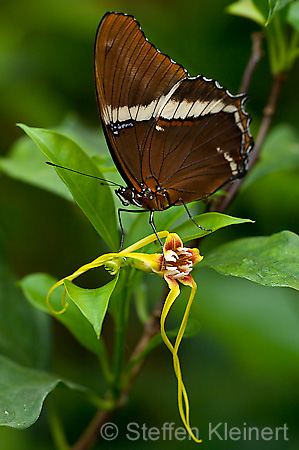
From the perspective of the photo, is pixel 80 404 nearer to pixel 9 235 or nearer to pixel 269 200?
pixel 9 235

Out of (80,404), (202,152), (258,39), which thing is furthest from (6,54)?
(80,404)

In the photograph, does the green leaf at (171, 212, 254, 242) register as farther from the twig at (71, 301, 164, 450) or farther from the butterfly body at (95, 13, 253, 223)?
the twig at (71, 301, 164, 450)

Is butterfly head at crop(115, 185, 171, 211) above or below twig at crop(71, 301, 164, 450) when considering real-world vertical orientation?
above

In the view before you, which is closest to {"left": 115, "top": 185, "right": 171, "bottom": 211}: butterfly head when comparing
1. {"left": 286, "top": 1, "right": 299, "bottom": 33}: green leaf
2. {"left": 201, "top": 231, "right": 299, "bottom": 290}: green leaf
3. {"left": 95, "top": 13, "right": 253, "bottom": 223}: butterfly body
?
{"left": 95, "top": 13, "right": 253, "bottom": 223}: butterfly body

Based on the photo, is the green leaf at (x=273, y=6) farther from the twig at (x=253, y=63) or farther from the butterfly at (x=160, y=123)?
the twig at (x=253, y=63)

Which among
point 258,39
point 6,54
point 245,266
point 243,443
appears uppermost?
point 6,54

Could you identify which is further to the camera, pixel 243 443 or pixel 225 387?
pixel 225 387

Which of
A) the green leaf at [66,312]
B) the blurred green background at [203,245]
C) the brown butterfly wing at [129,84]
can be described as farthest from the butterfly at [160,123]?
the blurred green background at [203,245]
